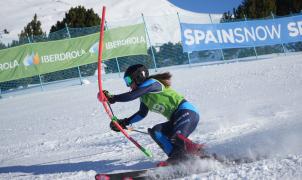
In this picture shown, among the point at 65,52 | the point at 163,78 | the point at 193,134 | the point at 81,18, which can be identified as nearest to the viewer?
the point at 163,78

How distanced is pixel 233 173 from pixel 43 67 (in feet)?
37.6

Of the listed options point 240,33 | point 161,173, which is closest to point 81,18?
point 240,33

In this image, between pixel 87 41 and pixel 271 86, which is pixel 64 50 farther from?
pixel 271 86

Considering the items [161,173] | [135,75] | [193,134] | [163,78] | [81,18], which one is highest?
[81,18]

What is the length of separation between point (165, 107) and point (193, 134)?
1928 mm

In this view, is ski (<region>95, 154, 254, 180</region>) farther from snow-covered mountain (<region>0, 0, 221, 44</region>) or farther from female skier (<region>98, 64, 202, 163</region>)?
snow-covered mountain (<region>0, 0, 221, 44</region>)

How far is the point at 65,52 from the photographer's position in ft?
48.2

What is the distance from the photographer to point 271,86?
1082 cm

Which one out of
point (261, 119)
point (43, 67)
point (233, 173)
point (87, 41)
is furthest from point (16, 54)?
point (233, 173)

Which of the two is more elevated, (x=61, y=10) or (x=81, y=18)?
(x=61, y=10)

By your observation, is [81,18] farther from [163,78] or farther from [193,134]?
[163,78]

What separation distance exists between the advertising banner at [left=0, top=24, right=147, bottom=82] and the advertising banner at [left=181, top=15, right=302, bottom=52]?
2.20 metres

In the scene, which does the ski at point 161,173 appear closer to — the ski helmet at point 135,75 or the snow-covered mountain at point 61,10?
the ski helmet at point 135,75

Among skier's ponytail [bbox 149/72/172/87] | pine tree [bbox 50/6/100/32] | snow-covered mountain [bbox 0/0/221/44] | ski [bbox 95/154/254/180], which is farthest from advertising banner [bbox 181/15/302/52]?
snow-covered mountain [bbox 0/0/221/44]
